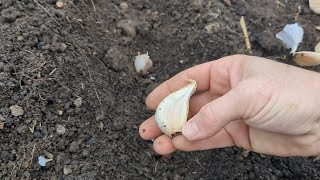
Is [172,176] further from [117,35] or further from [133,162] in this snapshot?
[117,35]

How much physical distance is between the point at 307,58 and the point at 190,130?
0.78 m

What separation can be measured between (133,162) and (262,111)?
501mm

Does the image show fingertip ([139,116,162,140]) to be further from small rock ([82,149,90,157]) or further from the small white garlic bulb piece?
the small white garlic bulb piece

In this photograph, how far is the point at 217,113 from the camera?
57.3 inches

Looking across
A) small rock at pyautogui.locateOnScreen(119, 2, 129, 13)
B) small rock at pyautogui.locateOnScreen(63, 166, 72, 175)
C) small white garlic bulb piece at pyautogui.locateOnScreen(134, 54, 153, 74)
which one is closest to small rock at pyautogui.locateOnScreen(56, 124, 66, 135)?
small rock at pyautogui.locateOnScreen(63, 166, 72, 175)

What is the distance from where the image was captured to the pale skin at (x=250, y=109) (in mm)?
1484

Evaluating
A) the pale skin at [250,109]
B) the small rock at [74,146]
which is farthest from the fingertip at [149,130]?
the small rock at [74,146]

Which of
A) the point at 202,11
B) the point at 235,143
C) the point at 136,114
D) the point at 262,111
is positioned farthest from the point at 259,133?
the point at 202,11

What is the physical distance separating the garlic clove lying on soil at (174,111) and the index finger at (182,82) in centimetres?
7

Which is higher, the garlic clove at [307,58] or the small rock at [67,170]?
the garlic clove at [307,58]

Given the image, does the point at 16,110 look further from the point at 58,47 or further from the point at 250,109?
the point at 250,109

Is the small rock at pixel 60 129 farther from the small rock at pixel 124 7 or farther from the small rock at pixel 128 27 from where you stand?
the small rock at pixel 124 7

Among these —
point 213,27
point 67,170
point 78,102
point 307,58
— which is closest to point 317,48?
point 307,58

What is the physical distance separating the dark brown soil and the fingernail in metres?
0.30
